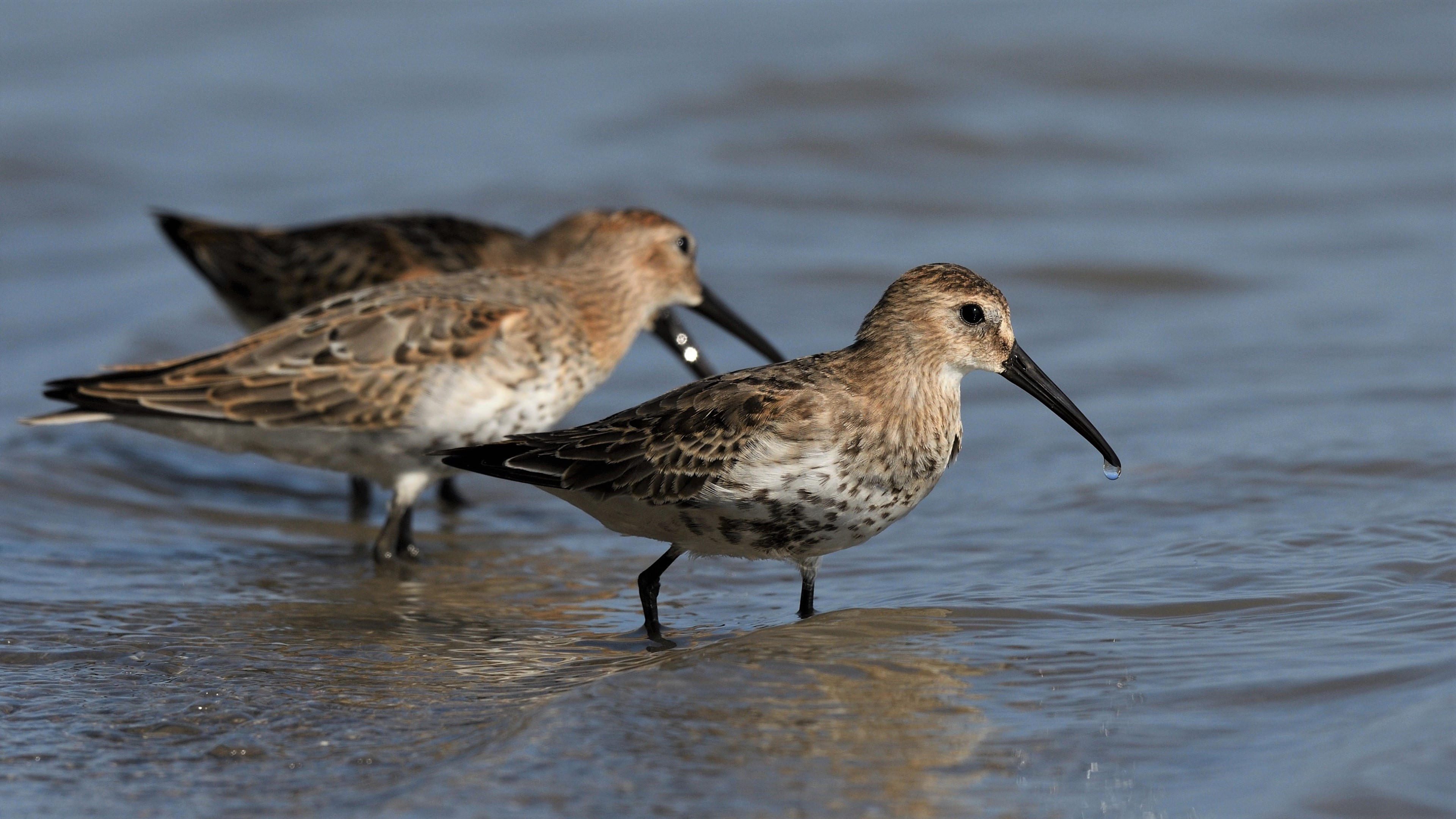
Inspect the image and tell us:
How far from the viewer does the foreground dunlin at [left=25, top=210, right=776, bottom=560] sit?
26.7 ft

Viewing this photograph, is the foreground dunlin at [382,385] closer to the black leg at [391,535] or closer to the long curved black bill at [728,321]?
the black leg at [391,535]

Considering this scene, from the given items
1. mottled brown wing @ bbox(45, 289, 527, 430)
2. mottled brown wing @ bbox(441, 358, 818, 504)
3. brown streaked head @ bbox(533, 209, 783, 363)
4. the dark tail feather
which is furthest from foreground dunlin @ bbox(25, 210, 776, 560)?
the dark tail feather

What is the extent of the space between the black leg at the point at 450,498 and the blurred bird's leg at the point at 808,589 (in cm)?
350

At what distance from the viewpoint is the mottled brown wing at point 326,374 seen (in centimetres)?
817

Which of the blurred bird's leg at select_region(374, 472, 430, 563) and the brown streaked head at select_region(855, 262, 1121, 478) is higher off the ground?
the brown streaked head at select_region(855, 262, 1121, 478)

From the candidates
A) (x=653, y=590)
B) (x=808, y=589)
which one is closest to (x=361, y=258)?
(x=653, y=590)

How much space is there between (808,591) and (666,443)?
886 millimetres

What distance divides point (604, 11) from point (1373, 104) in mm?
9270

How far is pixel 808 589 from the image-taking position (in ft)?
22.4

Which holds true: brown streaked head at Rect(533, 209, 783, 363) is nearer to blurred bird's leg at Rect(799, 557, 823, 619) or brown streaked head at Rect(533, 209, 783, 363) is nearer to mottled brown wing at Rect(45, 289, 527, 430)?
mottled brown wing at Rect(45, 289, 527, 430)

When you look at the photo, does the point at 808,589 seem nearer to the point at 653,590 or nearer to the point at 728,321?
the point at 653,590

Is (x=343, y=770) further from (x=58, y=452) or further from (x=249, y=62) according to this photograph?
(x=249, y=62)

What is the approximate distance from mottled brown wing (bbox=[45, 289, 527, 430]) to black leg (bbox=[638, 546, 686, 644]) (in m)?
1.83

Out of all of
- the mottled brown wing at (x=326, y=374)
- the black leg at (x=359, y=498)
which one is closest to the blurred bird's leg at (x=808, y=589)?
the mottled brown wing at (x=326, y=374)
